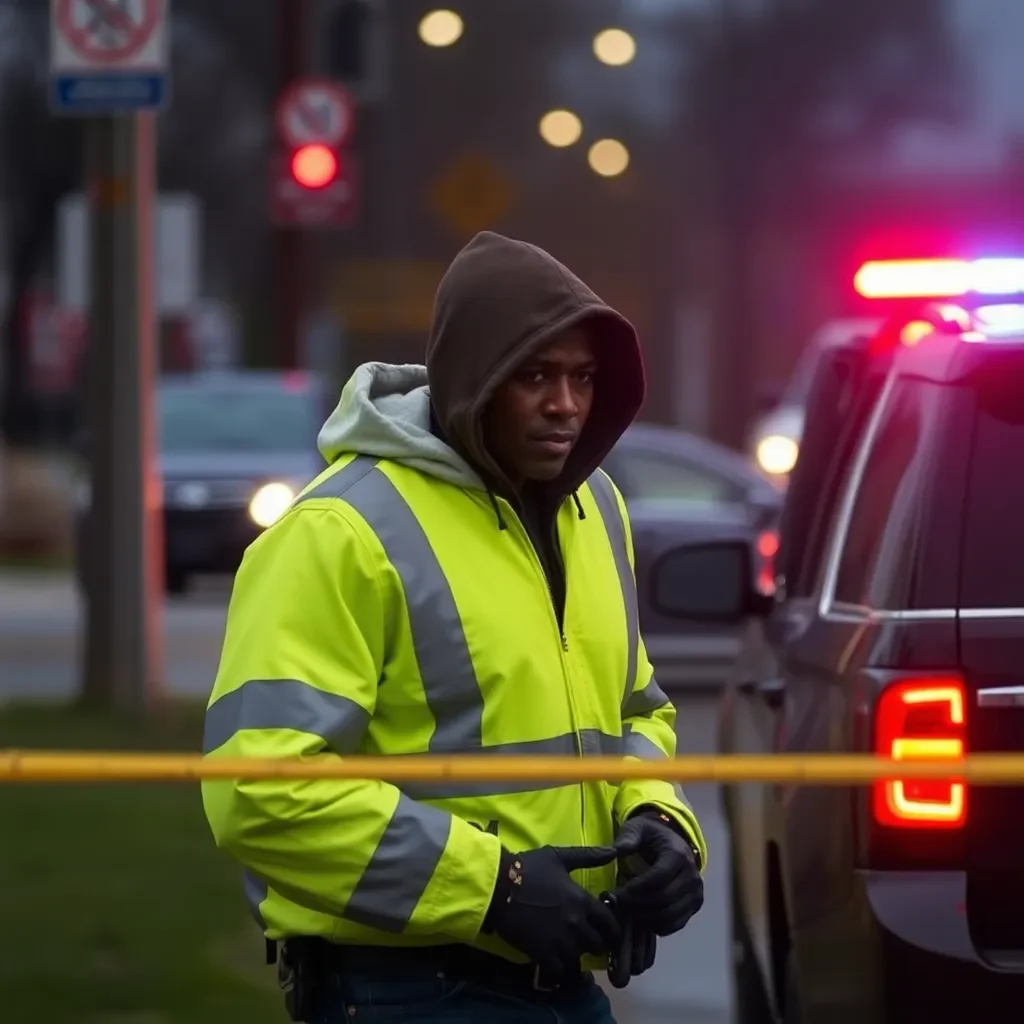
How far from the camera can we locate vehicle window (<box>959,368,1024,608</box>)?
361cm

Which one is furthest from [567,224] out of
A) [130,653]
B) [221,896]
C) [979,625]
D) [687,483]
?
[979,625]

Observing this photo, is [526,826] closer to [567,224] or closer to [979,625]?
[979,625]

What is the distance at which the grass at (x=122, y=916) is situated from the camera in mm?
6004

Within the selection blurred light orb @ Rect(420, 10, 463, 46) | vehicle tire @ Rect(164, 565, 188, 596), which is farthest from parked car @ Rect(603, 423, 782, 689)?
blurred light orb @ Rect(420, 10, 463, 46)

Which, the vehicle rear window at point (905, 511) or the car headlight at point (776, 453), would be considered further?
the car headlight at point (776, 453)

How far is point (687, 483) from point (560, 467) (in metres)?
10.8

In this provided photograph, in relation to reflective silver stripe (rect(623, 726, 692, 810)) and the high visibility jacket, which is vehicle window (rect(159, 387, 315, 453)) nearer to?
reflective silver stripe (rect(623, 726, 692, 810))

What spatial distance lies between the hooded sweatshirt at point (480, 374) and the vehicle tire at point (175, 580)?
15328 millimetres

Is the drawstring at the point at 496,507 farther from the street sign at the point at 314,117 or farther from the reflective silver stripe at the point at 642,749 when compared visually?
the street sign at the point at 314,117

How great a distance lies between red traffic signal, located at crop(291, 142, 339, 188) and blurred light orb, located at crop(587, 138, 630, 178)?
62.6 ft

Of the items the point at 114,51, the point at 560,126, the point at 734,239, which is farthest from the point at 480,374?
the point at 560,126

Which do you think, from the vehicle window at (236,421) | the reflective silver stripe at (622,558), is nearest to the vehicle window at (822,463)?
the reflective silver stripe at (622,558)

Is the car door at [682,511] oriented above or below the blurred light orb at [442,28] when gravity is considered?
below

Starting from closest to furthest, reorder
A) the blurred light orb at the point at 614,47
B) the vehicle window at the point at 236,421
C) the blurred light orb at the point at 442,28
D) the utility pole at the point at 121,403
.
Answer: the utility pole at the point at 121,403 < the vehicle window at the point at 236,421 < the blurred light orb at the point at 442,28 < the blurred light orb at the point at 614,47
